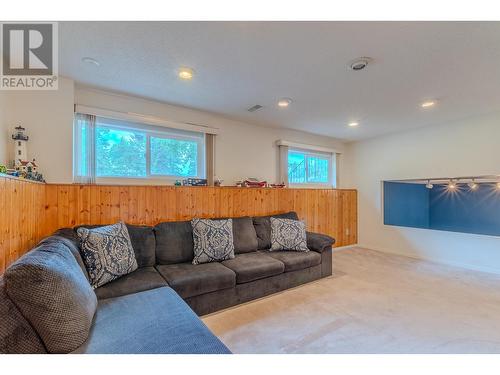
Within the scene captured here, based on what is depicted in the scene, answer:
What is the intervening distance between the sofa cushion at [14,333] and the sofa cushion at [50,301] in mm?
16

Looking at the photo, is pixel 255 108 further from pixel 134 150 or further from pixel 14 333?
pixel 14 333

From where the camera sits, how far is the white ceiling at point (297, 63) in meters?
1.60

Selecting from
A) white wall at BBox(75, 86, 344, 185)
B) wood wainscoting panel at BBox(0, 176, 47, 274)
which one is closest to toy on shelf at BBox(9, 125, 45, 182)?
wood wainscoting panel at BBox(0, 176, 47, 274)

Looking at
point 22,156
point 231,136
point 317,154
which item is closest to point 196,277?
point 22,156

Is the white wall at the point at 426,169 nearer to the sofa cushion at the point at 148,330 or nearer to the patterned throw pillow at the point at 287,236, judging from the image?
the patterned throw pillow at the point at 287,236

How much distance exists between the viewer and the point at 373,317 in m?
2.08

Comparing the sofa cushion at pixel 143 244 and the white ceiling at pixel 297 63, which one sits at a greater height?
the white ceiling at pixel 297 63

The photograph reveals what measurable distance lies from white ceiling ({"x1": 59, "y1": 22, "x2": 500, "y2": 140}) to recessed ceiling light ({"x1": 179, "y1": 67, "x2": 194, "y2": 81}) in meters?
0.07

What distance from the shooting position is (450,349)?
165 cm

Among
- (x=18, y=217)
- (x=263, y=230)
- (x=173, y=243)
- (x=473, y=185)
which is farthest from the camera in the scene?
Result: (x=473, y=185)

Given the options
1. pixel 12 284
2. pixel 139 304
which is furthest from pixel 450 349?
pixel 12 284

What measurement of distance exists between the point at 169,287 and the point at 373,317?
1.88 metres

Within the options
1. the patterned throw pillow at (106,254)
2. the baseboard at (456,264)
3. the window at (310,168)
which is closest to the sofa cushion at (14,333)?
the patterned throw pillow at (106,254)
